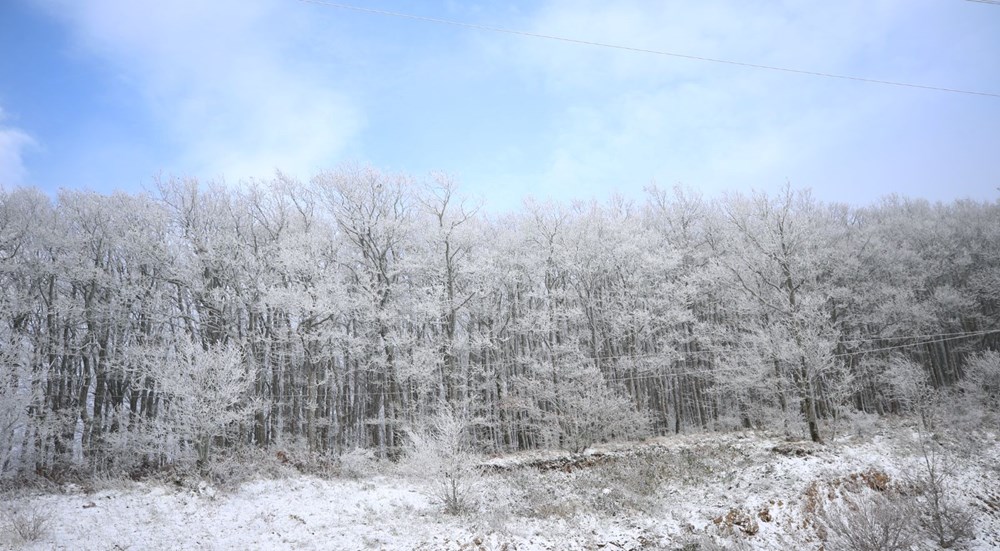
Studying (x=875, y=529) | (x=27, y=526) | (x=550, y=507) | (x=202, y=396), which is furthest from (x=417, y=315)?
(x=875, y=529)

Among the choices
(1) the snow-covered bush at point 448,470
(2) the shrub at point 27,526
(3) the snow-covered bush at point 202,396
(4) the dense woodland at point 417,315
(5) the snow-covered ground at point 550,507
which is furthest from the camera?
(4) the dense woodland at point 417,315

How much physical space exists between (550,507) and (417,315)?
46.1 feet

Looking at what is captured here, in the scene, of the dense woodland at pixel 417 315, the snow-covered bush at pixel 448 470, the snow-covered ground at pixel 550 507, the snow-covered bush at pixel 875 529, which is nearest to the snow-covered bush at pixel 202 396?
the dense woodland at pixel 417 315

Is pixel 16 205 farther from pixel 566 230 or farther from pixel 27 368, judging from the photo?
pixel 566 230

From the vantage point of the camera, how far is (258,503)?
1288 cm

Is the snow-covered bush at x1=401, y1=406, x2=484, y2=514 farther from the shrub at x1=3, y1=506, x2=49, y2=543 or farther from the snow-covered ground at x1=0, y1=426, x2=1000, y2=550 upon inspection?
the shrub at x1=3, y1=506, x2=49, y2=543

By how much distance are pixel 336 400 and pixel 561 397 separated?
11.0 meters

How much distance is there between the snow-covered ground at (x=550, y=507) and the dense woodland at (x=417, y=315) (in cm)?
279

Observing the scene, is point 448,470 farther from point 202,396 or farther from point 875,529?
point 875,529

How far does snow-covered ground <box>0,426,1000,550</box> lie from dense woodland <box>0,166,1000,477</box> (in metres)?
2.79

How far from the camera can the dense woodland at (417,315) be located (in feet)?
62.1

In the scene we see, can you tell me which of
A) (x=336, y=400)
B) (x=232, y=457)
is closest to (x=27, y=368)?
(x=232, y=457)

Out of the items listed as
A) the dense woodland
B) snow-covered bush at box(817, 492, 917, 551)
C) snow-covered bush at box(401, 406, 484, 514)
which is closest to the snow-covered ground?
snow-covered bush at box(401, 406, 484, 514)

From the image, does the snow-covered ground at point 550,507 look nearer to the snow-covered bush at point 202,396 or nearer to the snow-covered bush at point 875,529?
the snow-covered bush at point 875,529
